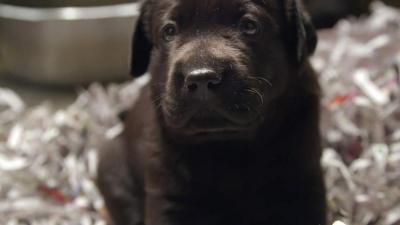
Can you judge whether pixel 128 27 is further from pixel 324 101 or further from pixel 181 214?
pixel 181 214

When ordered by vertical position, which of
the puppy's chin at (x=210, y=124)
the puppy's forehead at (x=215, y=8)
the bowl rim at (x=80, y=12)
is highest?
the puppy's forehead at (x=215, y=8)

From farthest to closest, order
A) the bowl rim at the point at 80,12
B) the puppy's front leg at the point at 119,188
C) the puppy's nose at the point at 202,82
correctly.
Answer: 1. the bowl rim at the point at 80,12
2. the puppy's front leg at the point at 119,188
3. the puppy's nose at the point at 202,82

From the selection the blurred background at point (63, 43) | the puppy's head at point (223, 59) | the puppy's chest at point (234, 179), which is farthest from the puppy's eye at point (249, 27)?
the blurred background at point (63, 43)

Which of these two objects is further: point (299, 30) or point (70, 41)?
point (70, 41)

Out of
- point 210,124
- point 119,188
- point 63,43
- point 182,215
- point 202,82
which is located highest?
point 202,82

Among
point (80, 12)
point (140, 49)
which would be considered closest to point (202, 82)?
point (140, 49)

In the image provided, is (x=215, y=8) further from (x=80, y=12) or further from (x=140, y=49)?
(x=80, y=12)

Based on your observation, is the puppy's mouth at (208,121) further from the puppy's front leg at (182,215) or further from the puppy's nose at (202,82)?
the puppy's front leg at (182,215)
